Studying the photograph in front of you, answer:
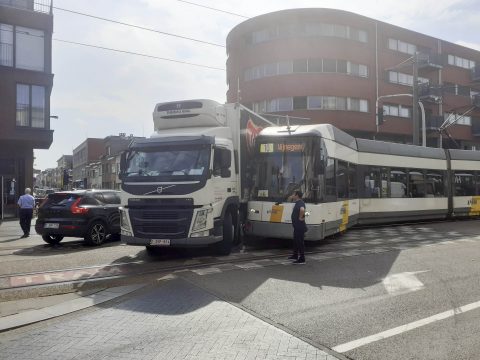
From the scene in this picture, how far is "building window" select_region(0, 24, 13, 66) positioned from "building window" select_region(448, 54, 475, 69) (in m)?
38.2

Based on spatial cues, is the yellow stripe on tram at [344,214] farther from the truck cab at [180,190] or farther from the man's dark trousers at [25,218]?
the man's dark trousers at [25,218]

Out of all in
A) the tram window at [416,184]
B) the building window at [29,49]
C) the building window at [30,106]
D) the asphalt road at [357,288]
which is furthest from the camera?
the building window at [30,106]

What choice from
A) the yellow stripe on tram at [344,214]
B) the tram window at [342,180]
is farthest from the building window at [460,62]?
the yellow stripe on tram at [344,214]

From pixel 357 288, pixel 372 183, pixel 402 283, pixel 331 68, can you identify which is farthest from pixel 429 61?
pixel 357 288

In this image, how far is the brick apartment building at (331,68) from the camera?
33938mm

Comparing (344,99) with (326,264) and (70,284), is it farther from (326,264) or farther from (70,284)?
(70,284)

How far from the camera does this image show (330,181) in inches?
447

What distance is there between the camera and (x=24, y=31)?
2489 centimetres

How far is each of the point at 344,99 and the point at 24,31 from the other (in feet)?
73.7

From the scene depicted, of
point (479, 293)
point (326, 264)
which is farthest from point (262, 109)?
point (479, 293)

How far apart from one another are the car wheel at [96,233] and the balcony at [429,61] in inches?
1372

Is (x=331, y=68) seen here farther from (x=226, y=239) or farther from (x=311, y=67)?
(x=226, y=239)

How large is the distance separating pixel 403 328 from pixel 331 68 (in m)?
31.2

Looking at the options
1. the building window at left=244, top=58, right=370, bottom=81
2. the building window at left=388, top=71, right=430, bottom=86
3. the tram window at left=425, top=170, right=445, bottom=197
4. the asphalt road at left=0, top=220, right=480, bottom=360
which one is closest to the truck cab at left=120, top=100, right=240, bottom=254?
the asphalt road at left=0, top=220, right=480, bottom=360
